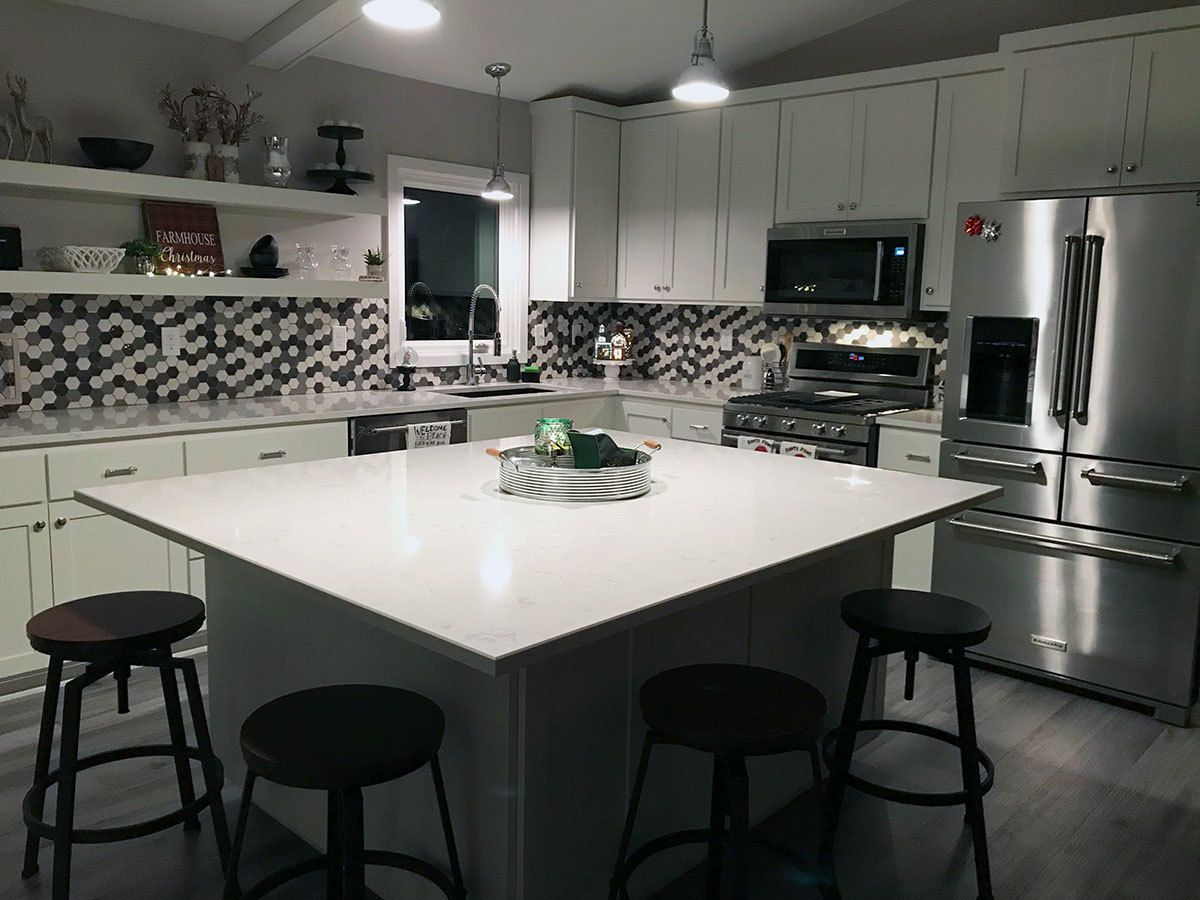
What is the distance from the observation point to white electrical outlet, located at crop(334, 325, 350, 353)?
4770 millimetres

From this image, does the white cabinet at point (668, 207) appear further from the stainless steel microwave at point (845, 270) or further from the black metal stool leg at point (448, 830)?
the black metal stool leg at point (448, 830)

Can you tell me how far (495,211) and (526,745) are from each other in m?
4.12

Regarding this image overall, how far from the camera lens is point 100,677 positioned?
7.48ft

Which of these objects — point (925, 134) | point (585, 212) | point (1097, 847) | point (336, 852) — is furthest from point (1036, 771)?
point (585, 212)

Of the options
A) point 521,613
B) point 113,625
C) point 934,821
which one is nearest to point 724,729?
point 521,613

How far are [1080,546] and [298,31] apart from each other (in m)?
3.51

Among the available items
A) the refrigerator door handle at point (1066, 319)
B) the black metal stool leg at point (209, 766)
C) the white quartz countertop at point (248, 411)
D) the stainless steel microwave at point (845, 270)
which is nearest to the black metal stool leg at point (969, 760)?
the refrigerator door handle at point (1066, 319)

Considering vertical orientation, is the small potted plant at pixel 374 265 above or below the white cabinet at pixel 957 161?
below

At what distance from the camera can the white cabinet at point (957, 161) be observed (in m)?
4.14

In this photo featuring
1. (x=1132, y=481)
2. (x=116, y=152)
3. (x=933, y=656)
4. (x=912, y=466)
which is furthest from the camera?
(x=912, y=466)

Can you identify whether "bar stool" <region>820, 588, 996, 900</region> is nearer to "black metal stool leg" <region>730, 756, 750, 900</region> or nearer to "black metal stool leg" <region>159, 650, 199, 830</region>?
"black metal stool leg" <region>730, 756, 750, 900</region>

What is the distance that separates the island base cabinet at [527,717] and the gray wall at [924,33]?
307 centimetres

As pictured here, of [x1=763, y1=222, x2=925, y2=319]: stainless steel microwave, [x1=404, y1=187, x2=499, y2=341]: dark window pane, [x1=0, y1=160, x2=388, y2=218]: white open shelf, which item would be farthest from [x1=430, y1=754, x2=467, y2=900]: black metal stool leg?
[x1=404, y1=187, x2=499, y2=341]: dark window pane

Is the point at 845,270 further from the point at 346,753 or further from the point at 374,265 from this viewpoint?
the point at 346,753
